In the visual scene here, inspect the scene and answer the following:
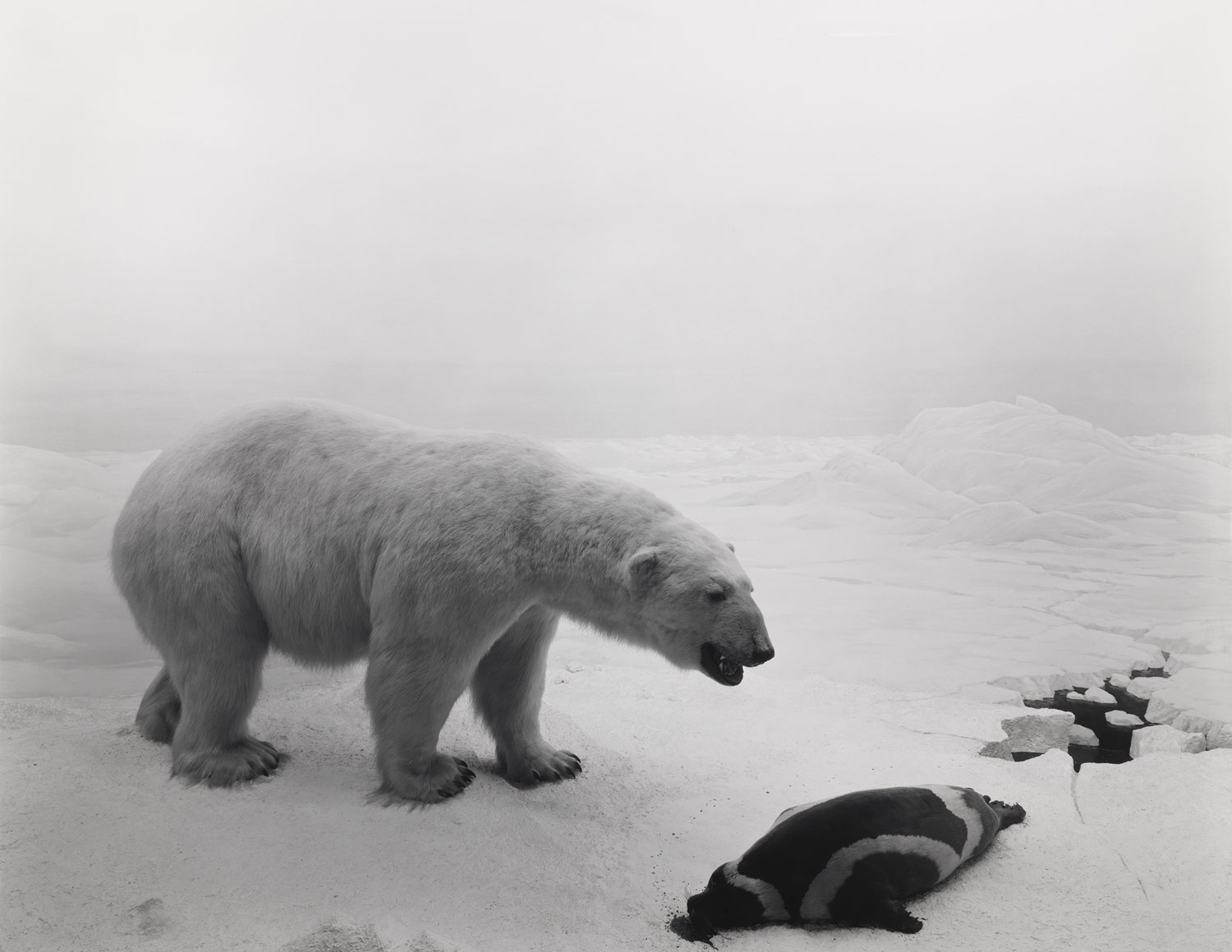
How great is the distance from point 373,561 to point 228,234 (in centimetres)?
175

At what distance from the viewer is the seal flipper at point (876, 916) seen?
2387mm

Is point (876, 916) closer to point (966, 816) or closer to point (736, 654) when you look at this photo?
point (966, 816)

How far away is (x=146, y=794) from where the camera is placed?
116 inches

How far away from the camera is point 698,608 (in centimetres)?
285

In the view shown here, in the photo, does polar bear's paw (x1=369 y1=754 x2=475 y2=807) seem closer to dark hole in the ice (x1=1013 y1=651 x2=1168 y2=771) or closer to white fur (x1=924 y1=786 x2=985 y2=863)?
white fur (x1=924 y1=786 x2=985 y2=863)

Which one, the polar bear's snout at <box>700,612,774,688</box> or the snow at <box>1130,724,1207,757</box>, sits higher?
the polar bear's snout at <box>700,612,774,688</box>

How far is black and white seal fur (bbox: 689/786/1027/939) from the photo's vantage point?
2.40 meters

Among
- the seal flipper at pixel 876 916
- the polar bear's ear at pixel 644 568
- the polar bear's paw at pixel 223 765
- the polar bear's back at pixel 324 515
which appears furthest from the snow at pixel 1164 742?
the polar bear's paw at pixel 223 765

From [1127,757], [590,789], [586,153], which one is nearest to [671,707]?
[590,789]

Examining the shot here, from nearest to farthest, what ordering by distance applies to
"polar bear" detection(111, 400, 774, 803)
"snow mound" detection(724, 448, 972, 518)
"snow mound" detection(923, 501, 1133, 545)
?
1. "polar bear" detection(111, 400, 774, 803)
2. "snow mound" detection(923, 501, 1133, 545)
3. "snow mound" detection(724, 448, 972, 518)

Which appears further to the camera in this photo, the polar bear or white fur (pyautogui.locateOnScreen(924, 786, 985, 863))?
the polar bear

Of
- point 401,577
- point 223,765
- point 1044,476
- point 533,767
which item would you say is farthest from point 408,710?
point 1044,476

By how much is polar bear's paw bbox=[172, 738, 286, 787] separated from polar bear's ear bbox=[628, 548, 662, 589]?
1.55 m

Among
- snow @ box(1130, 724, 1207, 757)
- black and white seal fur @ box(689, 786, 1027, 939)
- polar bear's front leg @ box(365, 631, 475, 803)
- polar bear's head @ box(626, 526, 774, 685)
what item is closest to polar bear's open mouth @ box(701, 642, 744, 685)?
polar bear's head @ box(626, 526, 774, 685)
